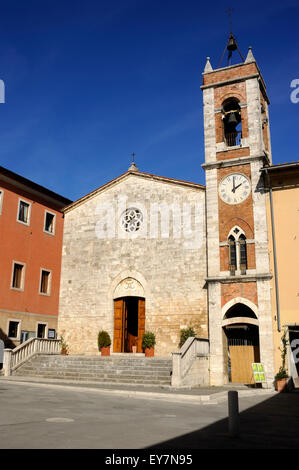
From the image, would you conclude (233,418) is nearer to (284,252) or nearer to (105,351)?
(284,252)

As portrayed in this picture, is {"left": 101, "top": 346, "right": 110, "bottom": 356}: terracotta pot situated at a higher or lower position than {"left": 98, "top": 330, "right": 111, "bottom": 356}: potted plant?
lower

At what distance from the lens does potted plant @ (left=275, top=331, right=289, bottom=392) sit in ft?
56.1

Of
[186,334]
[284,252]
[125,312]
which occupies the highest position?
[284,252]

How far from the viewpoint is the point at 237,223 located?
20.0 meters

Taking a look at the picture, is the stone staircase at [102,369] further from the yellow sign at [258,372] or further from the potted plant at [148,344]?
the yellow sign at [258,372]

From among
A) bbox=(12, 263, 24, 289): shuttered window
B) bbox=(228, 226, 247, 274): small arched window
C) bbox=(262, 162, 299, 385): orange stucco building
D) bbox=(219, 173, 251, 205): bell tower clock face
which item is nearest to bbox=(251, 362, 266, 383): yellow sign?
bbox=(262, 162, 299, 385): orange stucco building

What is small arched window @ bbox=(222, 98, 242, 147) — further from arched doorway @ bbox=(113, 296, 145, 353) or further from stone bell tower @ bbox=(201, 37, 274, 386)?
arched doorway @ bbox=(113, 296, 145, 353)

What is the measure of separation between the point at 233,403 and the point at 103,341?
1485 centimetres

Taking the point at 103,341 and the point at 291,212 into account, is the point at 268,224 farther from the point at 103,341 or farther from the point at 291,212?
the point at 103,341

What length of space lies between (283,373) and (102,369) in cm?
751

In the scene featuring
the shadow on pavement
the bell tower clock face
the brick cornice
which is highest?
the bell tower clock face

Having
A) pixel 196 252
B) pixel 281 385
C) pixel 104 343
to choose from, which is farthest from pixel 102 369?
pixel 281 385

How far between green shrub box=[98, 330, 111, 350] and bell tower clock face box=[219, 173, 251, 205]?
29.3ft
